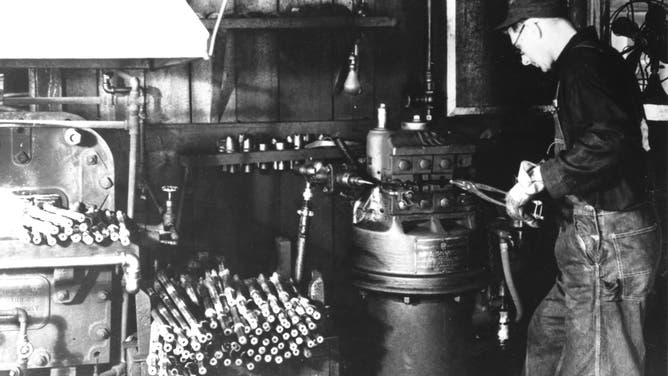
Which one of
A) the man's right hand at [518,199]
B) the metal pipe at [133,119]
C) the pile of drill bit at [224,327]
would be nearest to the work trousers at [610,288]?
the man's right hand at [518,199]

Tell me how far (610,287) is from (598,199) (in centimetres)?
31

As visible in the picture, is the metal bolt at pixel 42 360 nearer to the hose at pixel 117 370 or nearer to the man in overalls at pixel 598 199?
the hose at pixel 117 370

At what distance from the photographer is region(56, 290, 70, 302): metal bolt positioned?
2881 millimetres

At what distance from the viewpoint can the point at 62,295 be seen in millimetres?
2885

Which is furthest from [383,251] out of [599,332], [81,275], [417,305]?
[81,275]

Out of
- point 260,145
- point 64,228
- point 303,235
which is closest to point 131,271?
point 64,228

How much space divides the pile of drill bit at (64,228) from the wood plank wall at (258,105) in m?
0.79

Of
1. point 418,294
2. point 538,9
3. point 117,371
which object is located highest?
point 538,9

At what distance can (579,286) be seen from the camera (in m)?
2.73

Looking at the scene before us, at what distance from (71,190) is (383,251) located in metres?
1.32

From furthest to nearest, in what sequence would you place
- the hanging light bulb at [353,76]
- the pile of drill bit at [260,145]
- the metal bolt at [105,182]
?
the hanging light bulb at [353,76]
the pile of drill bit at [260,145]
the metal bolt at [105,182]

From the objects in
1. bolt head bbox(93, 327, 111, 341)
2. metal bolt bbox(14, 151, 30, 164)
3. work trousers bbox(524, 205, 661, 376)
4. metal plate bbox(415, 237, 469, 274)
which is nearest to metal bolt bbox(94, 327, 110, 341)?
bolt head bbox(93, 327, 111, 341)

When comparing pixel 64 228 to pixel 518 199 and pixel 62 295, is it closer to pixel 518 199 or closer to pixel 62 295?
pixel 62 295

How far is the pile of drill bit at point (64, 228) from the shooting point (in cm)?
267
